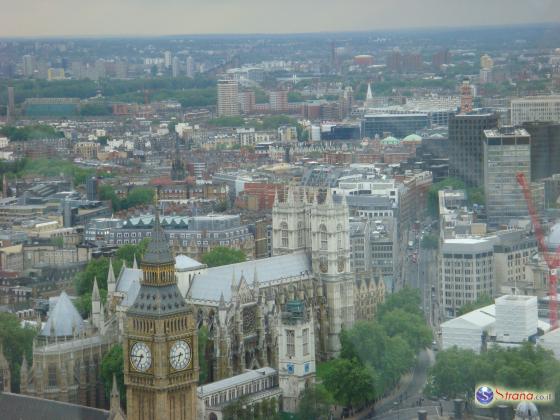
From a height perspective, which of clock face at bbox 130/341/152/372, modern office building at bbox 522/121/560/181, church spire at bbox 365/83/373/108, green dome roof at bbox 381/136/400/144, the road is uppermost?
clock face at bbox 130/341/152/372

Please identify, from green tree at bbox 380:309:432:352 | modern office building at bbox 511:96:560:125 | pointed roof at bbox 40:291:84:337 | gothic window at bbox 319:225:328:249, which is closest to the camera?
pointed roof at bbox 40:291:84:337

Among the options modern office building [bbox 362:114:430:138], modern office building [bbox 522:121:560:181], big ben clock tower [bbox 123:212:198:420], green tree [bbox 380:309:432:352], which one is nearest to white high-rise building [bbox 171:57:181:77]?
modern office building [bbox 362:114:430:138]

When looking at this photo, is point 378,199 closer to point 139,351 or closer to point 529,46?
point 529,46

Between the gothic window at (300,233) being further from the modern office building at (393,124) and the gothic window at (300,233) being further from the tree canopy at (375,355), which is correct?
the modern office building at (393,124)

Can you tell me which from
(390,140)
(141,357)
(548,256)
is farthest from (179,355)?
(390,140)

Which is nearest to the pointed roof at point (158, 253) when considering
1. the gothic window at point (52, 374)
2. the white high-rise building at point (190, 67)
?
the gothic window at point (52, 374)

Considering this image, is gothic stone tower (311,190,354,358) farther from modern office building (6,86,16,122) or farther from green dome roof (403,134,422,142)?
modern office building (6,86,16,122)

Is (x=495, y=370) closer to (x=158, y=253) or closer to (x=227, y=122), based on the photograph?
(x=158, y=253)
